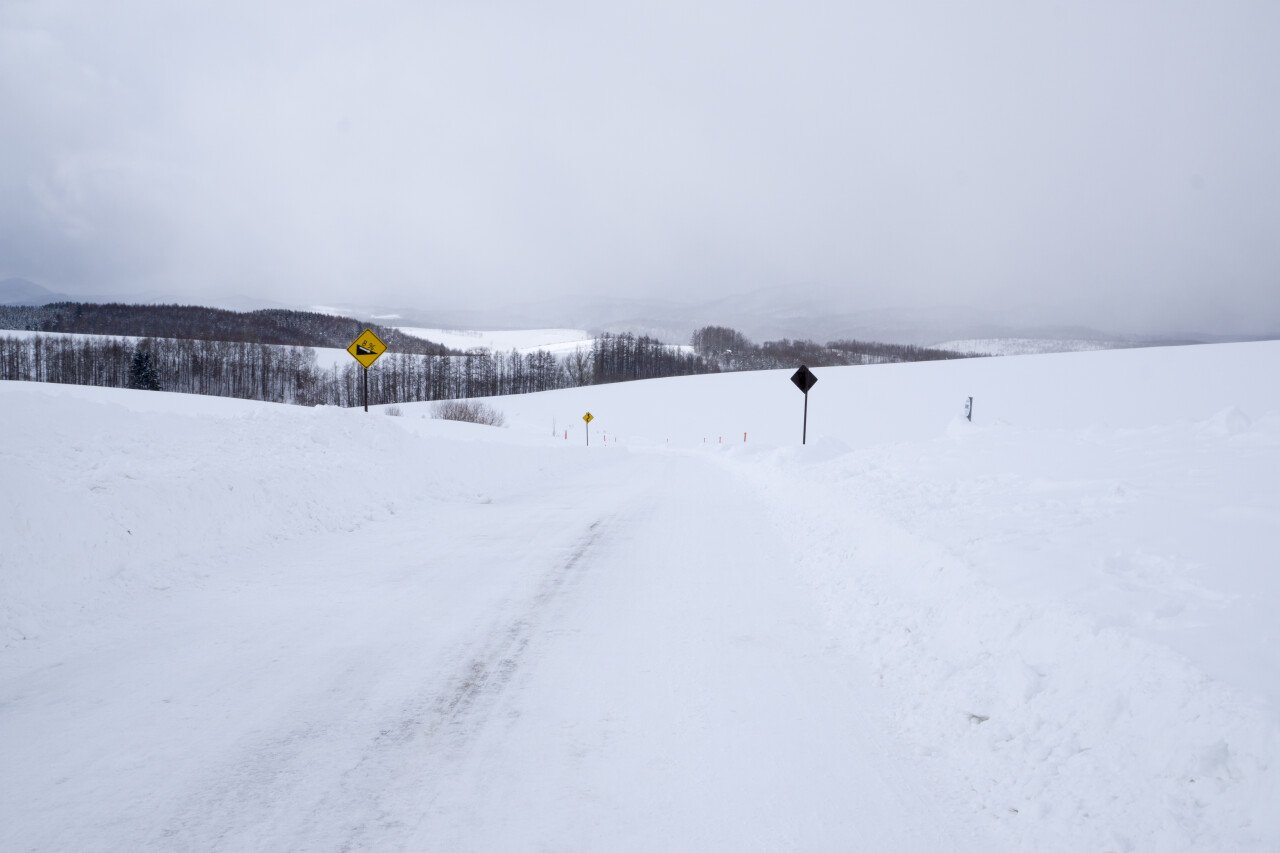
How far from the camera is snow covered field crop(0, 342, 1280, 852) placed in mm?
2723

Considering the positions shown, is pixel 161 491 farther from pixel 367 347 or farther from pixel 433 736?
pixel 367 347

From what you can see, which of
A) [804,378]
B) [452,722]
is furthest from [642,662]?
[804,378]

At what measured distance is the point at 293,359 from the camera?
103188 mm

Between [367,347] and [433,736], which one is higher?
[367,347]

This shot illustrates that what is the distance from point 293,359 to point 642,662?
11578 cm

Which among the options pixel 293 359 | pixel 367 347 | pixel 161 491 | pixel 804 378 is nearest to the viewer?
pixel 161 491

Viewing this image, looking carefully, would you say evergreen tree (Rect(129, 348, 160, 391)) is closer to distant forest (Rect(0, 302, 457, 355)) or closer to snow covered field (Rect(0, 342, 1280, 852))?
distant forest (Rect(0, 302, 457, 355))

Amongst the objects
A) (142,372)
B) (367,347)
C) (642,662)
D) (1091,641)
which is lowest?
(642,662)

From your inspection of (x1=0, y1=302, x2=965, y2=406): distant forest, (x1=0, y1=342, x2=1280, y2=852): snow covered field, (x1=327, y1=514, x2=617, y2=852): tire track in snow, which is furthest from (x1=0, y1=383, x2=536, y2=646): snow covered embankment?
(x1=0, y1=302, x2=965, y2=406): distant forest

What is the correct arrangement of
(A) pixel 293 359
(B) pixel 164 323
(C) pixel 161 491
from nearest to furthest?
(C) pixel 161 491 < (A) pixel 293 359 < (B) pixel 164 323

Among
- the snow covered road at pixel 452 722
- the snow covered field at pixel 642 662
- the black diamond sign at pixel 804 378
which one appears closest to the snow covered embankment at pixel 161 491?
the snow covered field at pixel 642 662

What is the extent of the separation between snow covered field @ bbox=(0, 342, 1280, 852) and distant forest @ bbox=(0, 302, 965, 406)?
81.3m

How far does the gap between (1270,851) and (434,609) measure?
17.4 feet

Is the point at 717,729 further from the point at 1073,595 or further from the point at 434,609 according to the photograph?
the point at 434,609
